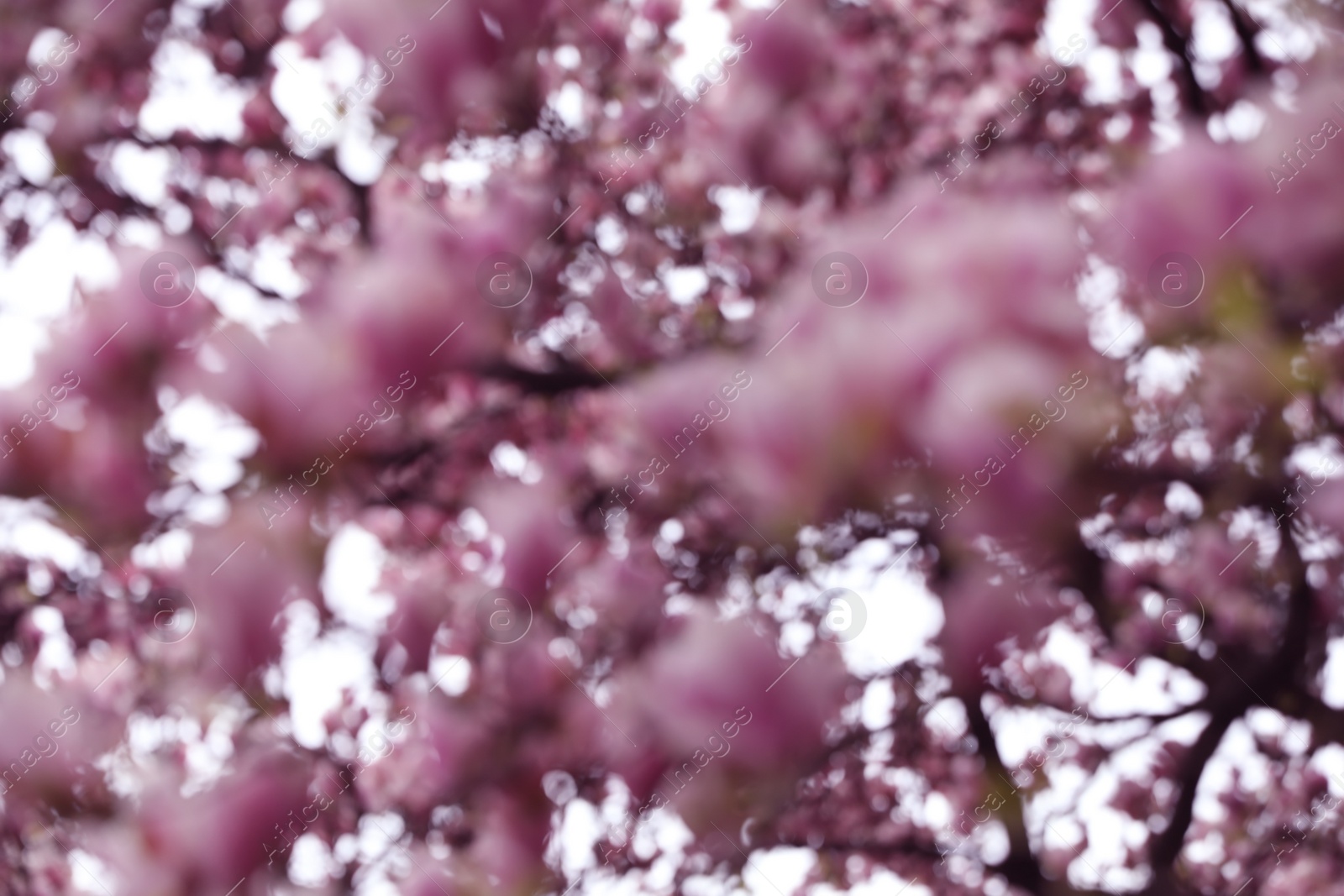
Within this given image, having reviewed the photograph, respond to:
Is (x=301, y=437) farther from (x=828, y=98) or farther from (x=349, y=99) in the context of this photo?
(x=828, y=98)

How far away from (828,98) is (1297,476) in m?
1.11

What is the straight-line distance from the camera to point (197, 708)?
979mm

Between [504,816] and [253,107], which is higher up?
[253,107]

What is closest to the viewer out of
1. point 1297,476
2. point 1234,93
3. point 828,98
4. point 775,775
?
point 775,775

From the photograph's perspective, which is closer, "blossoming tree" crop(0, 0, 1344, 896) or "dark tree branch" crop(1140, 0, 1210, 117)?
"blossoming tree" crop(0, 0, 1344, 896)

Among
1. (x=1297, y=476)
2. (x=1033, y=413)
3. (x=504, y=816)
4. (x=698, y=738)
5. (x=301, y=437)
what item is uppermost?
(x=301, y=437)

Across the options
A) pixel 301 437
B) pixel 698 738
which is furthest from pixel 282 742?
pixel 698 738

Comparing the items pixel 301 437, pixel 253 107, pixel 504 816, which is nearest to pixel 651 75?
pixel 253 107

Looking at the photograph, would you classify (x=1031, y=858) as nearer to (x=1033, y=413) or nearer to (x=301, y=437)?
(x=1033, y=413)

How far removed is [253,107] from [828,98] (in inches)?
45.9

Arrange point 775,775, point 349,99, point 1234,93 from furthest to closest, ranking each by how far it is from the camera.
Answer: point 349,99 < point 1234,93 < point 775,775

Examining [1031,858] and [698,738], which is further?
[1031,858]

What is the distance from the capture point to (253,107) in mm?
1831

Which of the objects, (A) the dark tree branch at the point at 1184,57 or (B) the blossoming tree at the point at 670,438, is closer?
(B) the blossoming tree at the point at 670,438
